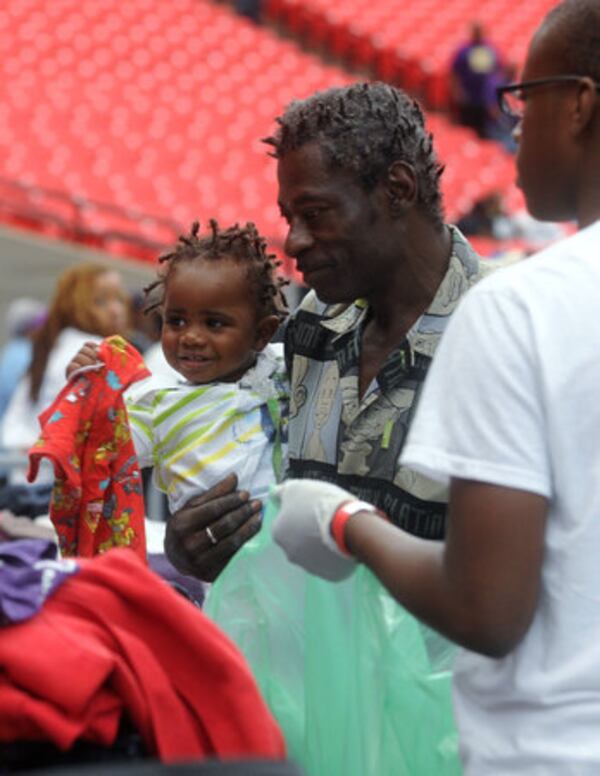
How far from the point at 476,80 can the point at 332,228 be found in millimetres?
13317

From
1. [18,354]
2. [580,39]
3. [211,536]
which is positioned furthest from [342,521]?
[18,354]

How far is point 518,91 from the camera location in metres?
2.05

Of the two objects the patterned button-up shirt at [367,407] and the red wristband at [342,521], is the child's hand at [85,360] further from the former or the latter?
the red wristband at [342,521]

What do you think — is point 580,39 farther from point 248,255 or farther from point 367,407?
point 248,255

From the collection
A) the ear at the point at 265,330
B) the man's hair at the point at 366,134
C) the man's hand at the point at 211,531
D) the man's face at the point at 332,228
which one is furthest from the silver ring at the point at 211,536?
the man's hair at the point at 366,134

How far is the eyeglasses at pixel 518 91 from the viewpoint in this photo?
198 centimetres

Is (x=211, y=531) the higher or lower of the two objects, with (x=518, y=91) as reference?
lower

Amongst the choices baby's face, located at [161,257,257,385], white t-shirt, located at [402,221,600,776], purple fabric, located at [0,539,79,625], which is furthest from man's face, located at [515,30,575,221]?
baby's face, located at [161,257,257,385]

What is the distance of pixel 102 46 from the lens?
51.4 feet

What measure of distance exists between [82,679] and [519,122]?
858 millimetres

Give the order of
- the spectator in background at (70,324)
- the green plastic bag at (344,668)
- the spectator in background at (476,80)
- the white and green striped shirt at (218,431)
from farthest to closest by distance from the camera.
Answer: the spectator in background at (476,80) < the spectator in background at (70,324) < the white and green striped shirt at (218,431) < the green plastic bag at (344,668)

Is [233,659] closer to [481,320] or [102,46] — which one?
[481,320]

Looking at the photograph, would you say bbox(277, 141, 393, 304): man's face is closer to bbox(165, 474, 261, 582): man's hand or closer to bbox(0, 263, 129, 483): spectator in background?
bbox(165, 474, 261, 582): man's hand

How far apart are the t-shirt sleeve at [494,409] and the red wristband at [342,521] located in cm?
21
